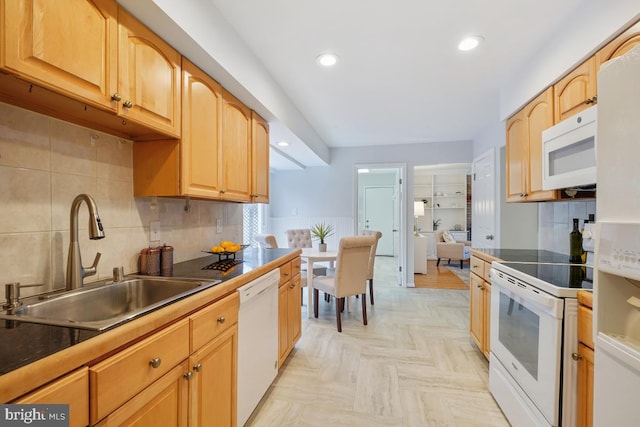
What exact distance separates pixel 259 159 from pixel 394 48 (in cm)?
136

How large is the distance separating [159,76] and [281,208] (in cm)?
400

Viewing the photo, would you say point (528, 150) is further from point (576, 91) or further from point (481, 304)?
point (481, 304)

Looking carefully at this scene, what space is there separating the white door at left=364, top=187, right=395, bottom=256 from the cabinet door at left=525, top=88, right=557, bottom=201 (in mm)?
5469

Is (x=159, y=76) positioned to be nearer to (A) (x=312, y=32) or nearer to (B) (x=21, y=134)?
(B) (x=21, y=134)

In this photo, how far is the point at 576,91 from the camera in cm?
168

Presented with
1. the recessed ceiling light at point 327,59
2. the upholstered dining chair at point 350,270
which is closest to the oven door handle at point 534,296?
the upholstered dining chair at point 350,270

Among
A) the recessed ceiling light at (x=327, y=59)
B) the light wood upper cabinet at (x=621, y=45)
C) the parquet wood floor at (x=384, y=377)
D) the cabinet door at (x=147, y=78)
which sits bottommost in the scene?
the parquet wood floor at (x=384, y=377)

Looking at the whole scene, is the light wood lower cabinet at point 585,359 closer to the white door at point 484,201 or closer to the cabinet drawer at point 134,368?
the cabinet drawer at point 134,368

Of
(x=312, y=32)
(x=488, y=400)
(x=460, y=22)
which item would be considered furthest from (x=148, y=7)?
(x=488, y=400)

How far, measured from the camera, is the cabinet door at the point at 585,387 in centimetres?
112

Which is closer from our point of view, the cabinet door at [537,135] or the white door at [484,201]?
the cabinet door at [537,135]

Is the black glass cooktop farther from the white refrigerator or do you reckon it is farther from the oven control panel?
the oven control panel

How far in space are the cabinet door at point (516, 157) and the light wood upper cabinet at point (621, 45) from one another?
0.77 m

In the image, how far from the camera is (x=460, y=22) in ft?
5.64
